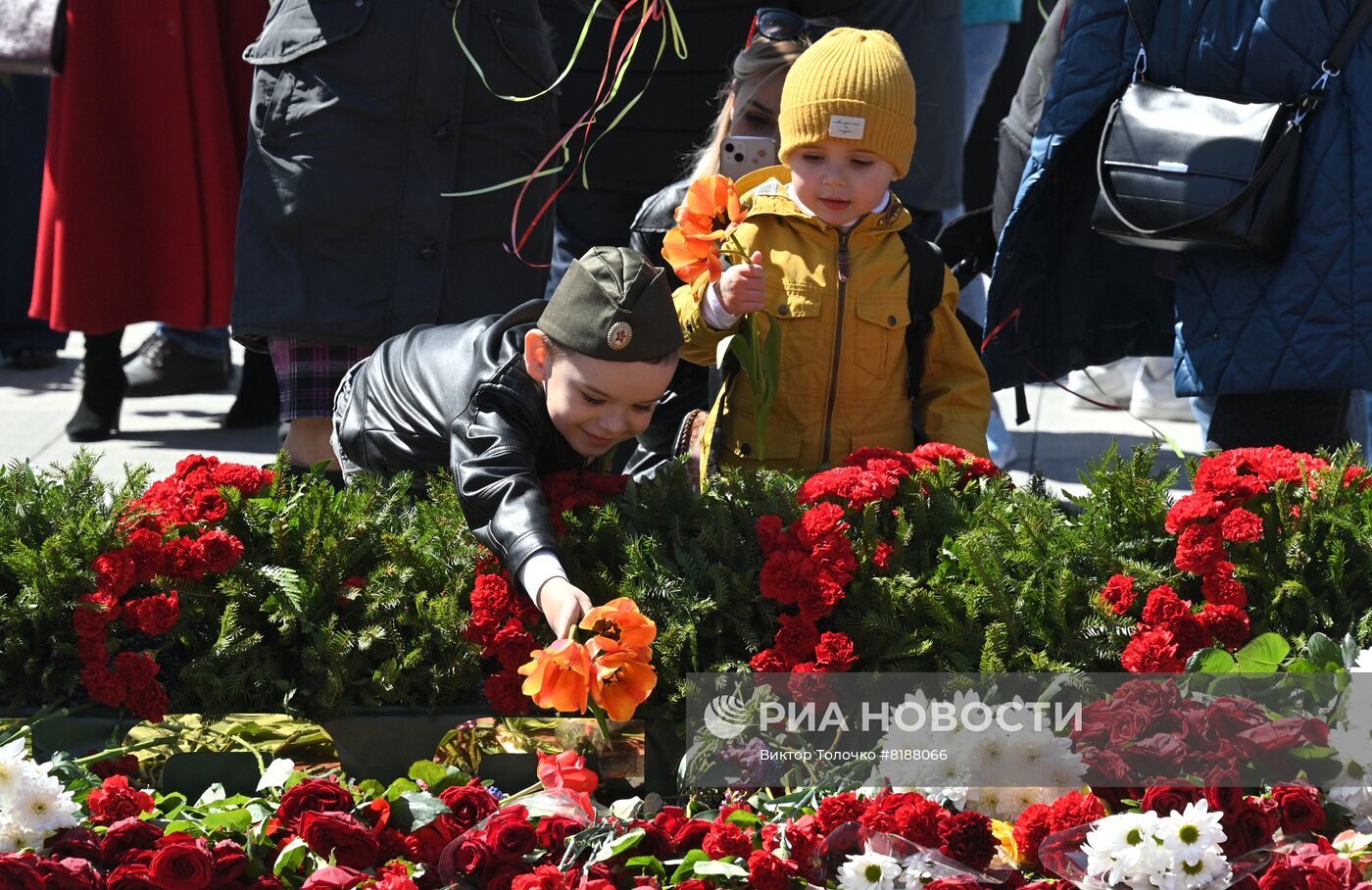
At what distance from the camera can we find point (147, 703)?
262cm

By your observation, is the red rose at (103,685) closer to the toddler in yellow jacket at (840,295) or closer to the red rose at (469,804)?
the red rose at (469,804)

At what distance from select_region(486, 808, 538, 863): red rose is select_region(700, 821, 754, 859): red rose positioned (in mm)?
229

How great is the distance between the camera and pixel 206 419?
6.02 m

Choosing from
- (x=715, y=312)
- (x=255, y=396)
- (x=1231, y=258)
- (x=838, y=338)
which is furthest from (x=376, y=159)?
(x=255, y=396)

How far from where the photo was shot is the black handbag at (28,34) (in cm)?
504

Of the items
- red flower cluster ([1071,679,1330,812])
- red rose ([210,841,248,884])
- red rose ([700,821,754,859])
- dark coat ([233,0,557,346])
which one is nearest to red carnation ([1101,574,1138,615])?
red flower cluster ([1071,679,1330,812])

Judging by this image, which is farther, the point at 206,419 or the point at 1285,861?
the point at 206,419

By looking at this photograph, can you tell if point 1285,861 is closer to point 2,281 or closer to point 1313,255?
point 1313,255

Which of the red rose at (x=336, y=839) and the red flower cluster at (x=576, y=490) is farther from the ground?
the red flower cluster at (x=576, y=490)

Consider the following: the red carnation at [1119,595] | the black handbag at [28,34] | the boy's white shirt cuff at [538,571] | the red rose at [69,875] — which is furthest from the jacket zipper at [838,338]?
the black handbag at [28,34]

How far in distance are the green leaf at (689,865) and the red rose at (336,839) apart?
40 centimetres

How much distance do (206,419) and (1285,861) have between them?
453 centimetres

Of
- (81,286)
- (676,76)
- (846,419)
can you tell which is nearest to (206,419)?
(81,286)

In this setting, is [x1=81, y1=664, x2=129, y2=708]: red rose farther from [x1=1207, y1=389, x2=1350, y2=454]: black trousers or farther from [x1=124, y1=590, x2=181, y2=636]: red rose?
[x1=1207, y1=389, x2=1350, y2=454]: black trousers
